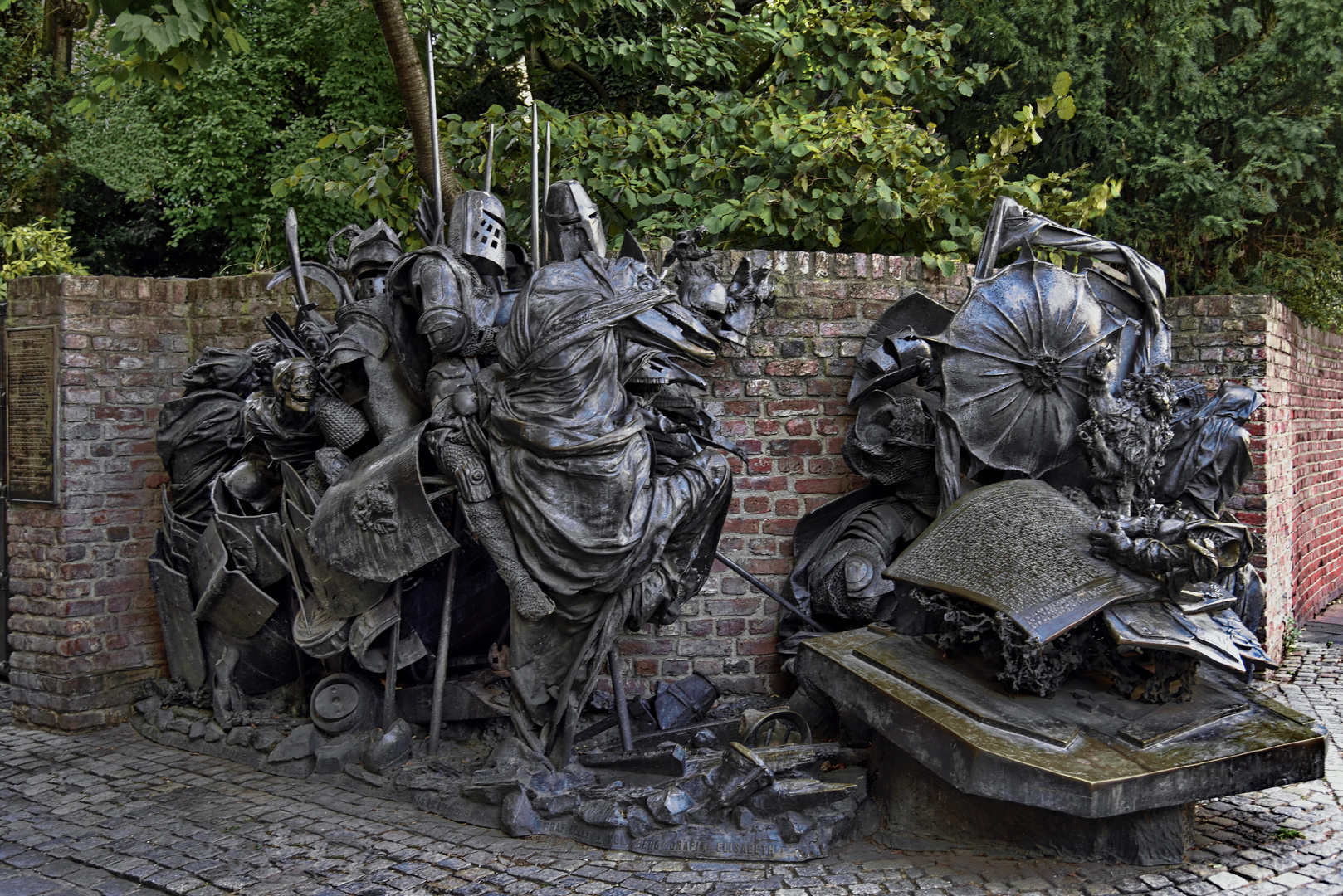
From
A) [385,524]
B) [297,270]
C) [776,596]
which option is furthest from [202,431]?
[776,596]

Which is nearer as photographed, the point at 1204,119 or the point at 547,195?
the point at 547,195

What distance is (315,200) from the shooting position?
11.7 meters

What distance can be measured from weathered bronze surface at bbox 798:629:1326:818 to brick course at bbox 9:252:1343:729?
1.57 metres

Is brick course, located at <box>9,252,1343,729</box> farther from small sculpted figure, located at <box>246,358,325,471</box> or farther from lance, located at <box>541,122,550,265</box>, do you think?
small sculpted figure, located at <box>246,358,325,471</box>

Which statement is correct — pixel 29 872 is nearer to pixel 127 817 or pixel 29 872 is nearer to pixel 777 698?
pixel 127 817

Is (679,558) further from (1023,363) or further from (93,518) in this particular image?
(93,518)

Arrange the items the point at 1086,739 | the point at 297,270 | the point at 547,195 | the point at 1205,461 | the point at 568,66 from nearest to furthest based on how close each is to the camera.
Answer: the point at 1086,739 → the point at 547,195 → the point at 1205,461 → the point at 297,270 → the point at 568,66

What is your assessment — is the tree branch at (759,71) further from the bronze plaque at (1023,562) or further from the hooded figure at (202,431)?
the bronze plaque at (1023,562)

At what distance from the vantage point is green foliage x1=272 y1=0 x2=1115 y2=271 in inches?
261

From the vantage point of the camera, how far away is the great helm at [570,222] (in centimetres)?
476

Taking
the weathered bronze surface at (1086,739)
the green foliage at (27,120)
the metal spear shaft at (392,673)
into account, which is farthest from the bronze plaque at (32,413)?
the green foliage at (27,120)

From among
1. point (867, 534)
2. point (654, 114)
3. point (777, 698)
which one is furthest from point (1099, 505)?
point (654, 114)

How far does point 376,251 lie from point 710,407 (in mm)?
1846

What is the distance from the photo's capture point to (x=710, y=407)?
575cm
